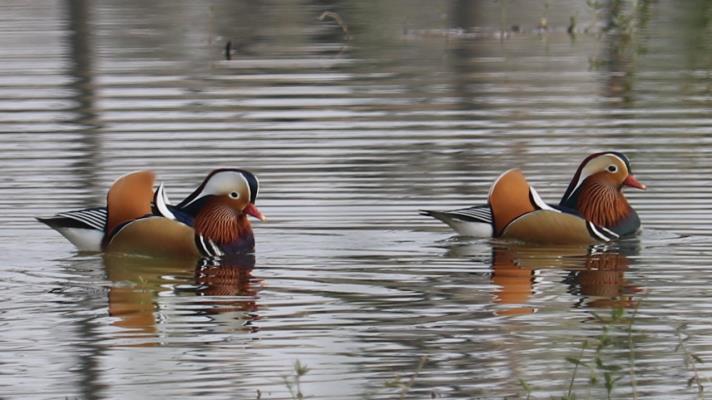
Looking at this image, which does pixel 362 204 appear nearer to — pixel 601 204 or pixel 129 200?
pixel 601 204

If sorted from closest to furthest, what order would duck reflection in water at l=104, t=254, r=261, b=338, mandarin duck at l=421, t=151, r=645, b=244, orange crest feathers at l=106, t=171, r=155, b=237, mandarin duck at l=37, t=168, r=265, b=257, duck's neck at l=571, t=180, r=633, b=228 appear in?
duck reflection in water at l=104, t=254, r=261, b=338
mandarin duck at l=37, t=168, r=265, b=257
orange crest feathers at l=106, t=171, r=155, b=237
mandarin duck at l=421, t=151, r=645, b=244
duck's neck at l=571, t=180, r=633, b=228

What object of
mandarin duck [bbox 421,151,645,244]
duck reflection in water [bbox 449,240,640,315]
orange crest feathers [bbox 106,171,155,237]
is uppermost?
orange crest feathers [bbox 106,171,155,237]

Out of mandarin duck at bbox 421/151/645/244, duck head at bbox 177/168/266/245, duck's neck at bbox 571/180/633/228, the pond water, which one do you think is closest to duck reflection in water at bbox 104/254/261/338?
the pond water

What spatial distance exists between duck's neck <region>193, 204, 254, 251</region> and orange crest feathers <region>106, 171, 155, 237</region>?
0.36 m

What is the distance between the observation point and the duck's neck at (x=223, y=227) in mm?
13016

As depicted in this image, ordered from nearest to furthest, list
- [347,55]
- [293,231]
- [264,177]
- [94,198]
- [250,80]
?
[293,231], [94,198], [264,177], [250,80], [347,55]

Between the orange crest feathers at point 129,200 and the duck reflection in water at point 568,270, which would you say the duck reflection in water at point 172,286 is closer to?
the orange crest feathers at point 129,200

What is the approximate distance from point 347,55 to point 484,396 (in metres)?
17.1

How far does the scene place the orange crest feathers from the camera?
13.0 meters

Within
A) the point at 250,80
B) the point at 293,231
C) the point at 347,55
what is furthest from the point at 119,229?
the point at 347,55

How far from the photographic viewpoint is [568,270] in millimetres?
12328

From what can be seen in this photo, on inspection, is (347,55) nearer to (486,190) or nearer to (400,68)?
(400,68)

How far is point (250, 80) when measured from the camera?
2267 cm

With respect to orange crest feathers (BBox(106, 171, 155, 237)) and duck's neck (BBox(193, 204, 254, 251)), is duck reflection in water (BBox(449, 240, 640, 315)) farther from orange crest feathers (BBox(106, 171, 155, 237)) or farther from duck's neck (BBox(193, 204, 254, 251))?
orange crest feathers (BBox(106, 171, 155, 237))
